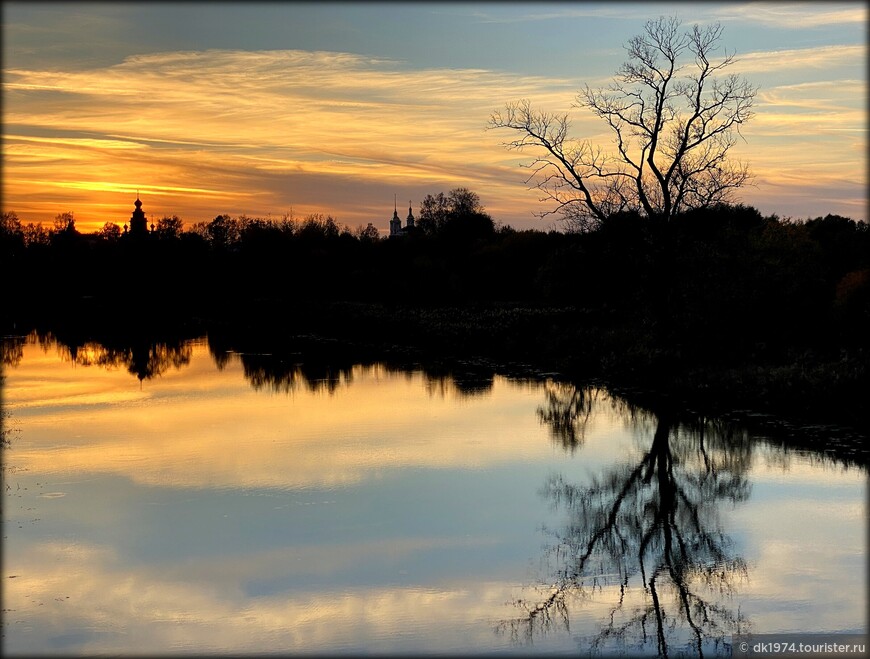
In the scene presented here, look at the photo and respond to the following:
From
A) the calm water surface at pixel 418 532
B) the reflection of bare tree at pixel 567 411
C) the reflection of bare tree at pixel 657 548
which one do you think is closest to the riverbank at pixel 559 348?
the reflection of bare tree at pixel 567 411

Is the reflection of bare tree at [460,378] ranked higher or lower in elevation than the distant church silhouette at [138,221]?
lower

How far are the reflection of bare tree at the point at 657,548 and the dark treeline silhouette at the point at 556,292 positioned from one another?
146 inches

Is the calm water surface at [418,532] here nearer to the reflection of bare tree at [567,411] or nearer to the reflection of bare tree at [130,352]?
the reflection of bare tree at [567,411]

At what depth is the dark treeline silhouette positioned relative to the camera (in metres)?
23.4

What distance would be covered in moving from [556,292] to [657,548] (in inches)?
1369

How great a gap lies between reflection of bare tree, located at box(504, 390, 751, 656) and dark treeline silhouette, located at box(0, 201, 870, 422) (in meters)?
3.71

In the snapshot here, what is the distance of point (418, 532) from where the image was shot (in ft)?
38.8

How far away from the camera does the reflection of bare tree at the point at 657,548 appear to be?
359 inches

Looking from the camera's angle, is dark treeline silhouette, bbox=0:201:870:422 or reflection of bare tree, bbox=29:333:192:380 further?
reflection of bare tree, bbox=29:333:192:380

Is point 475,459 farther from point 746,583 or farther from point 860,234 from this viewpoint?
point 860,234

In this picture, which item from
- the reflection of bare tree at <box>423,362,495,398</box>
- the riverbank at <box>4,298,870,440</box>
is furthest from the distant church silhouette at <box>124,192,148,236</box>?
the reflection of bare tree at <box>423,362,495,398</box>

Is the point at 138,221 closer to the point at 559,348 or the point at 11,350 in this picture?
the point at 11,350

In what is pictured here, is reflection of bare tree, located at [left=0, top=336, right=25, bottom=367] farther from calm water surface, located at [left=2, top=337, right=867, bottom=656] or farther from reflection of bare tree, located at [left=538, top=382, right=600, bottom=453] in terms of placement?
reflection of bare tree, located at [left=538, top=382, right=600, bottom=453]

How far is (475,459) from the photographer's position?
16.1 metres
